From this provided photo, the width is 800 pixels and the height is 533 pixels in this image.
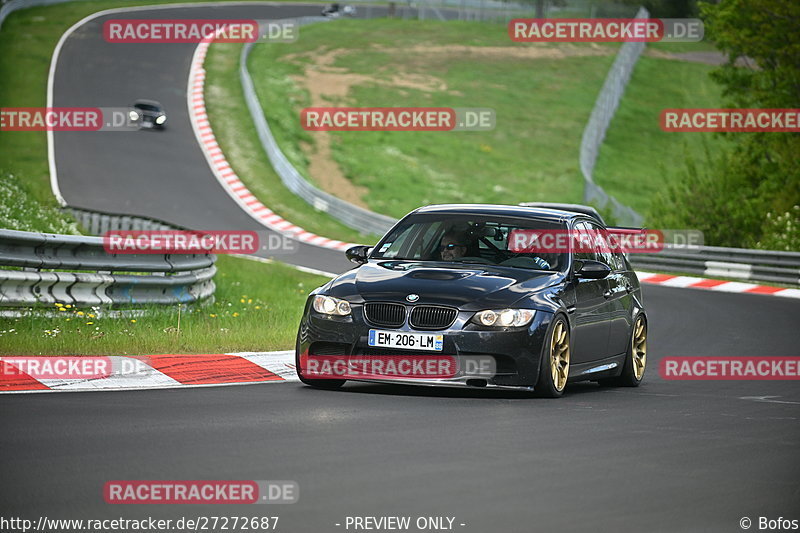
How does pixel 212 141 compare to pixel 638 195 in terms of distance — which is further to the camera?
pixel 638 195

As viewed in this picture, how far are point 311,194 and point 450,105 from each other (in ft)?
66.6

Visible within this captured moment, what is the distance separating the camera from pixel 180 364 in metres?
11.6

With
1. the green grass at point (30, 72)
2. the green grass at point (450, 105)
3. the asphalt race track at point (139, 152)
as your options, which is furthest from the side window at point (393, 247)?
the green grass at point (450, 105)

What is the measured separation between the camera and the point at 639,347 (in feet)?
44.2

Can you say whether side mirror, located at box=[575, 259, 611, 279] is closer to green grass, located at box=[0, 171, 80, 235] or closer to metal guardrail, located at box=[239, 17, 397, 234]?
green grass, located at box=[0, 171, 80, 235]

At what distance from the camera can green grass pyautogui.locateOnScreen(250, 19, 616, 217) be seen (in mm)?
49594

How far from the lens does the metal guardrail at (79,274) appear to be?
12.9 meters

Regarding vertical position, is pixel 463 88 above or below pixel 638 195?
above

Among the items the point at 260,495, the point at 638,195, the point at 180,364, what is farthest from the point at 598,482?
the point at 638,195

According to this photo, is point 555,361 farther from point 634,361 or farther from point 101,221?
point 101,221

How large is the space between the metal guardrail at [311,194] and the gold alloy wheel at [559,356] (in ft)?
82.3

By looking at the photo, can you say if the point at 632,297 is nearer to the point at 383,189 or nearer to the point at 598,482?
the point at 598,482

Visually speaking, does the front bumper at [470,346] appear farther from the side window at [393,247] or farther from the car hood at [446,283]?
the side window at [393,247]

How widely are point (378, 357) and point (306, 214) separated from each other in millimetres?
29795
